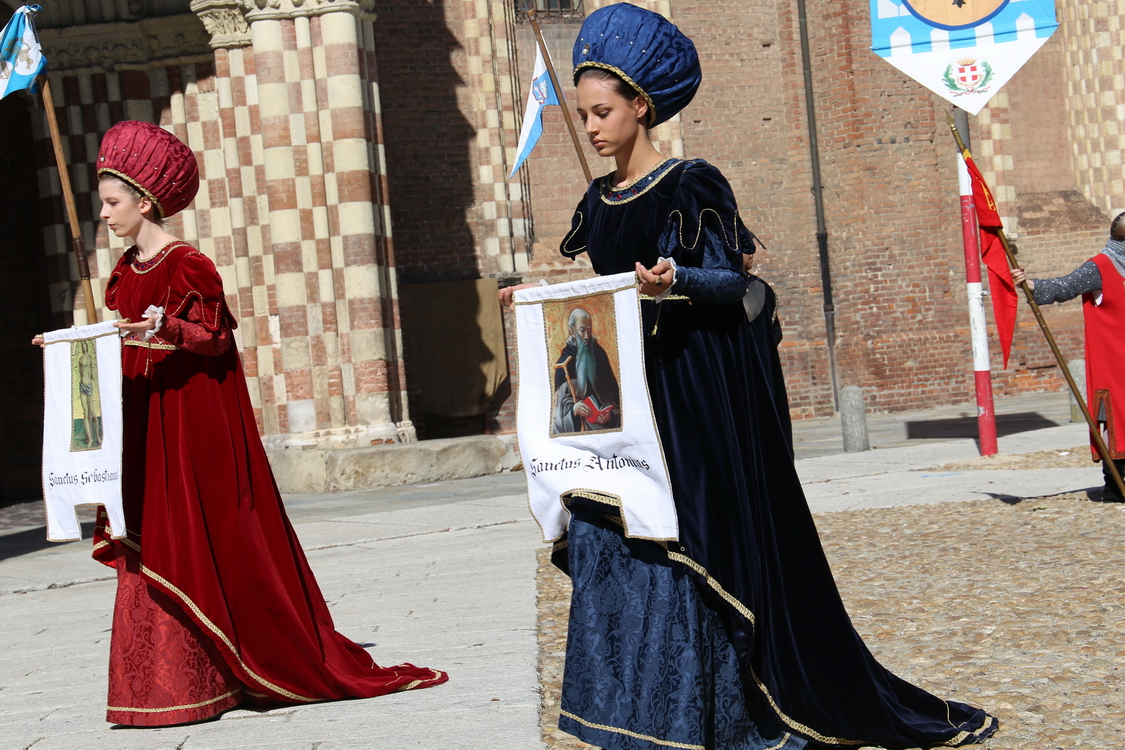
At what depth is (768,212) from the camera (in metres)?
17.7

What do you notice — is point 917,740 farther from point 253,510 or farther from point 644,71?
point 253,510

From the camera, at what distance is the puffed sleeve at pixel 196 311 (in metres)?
4.07

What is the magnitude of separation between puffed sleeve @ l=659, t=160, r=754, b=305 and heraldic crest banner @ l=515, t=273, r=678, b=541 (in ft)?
0.66

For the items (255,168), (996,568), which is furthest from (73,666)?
(255,168)

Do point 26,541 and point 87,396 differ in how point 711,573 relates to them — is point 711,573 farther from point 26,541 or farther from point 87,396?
point 26,541

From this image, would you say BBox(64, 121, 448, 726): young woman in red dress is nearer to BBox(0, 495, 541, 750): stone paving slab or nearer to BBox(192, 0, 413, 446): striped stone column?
BBox(0, 495, 541, 750): stone paving slab

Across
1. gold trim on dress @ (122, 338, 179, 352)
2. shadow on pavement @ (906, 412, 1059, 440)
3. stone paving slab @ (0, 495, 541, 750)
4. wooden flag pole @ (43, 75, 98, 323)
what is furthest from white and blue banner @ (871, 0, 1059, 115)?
gold trim on dress @ (122, 338, 179, 352)

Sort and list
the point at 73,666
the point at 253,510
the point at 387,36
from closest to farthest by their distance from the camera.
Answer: the point at 253,510 < the point at 73,666 < the point at 387,36

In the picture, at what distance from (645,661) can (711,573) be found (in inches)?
10.1

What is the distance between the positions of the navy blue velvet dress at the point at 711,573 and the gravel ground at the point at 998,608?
490 millimetres

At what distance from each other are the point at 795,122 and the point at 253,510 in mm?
14703

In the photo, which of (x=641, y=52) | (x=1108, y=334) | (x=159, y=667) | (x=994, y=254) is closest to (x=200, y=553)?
(x=159, y=667)

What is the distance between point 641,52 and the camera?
10.5 feet

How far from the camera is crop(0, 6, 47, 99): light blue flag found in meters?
8.58
